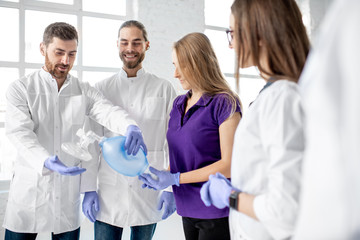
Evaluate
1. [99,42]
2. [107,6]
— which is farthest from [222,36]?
[99,42]

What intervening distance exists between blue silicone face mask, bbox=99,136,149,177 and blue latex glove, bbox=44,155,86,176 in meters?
0.14

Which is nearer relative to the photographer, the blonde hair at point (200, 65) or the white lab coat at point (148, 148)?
the blonde hair at point (200, 65)

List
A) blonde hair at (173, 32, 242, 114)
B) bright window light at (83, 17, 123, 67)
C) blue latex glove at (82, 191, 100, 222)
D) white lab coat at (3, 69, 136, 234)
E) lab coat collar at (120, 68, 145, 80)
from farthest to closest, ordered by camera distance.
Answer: bright window light at (83, 17, 123, 67)
lab coat collar at (120, 68, 145, 80)
blue latex glove at (82, 191, 100, 222)
white lab coat at (3, 69, 136, 234)
blonde hair at (173, 32, 242, 114)

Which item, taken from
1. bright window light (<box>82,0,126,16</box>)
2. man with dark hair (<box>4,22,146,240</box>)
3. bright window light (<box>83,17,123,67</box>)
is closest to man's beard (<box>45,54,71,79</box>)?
man with dark hair (<box>4,22,146,240</box>)

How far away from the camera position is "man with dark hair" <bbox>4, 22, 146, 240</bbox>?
4.66 ft

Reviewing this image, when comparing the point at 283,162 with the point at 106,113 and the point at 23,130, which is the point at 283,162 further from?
the point at 23,130

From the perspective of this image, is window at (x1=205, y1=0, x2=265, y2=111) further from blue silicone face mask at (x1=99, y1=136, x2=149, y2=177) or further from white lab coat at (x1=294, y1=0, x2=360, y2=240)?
white lab coat at (x1=294, y1=0, x2=360, y2=240)

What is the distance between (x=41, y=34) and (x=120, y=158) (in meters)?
2.41

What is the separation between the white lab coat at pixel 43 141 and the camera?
1425 mm

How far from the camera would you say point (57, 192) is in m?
1.48

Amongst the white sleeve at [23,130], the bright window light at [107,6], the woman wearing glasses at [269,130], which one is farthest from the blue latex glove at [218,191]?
the bright window light at [107,6]

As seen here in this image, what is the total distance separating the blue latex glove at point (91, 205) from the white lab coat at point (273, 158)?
3.13 feet

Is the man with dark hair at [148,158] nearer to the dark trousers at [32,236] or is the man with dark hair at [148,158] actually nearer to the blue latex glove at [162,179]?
the dark trousers at [32,236]

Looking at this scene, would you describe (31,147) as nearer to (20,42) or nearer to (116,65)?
(20,42)
